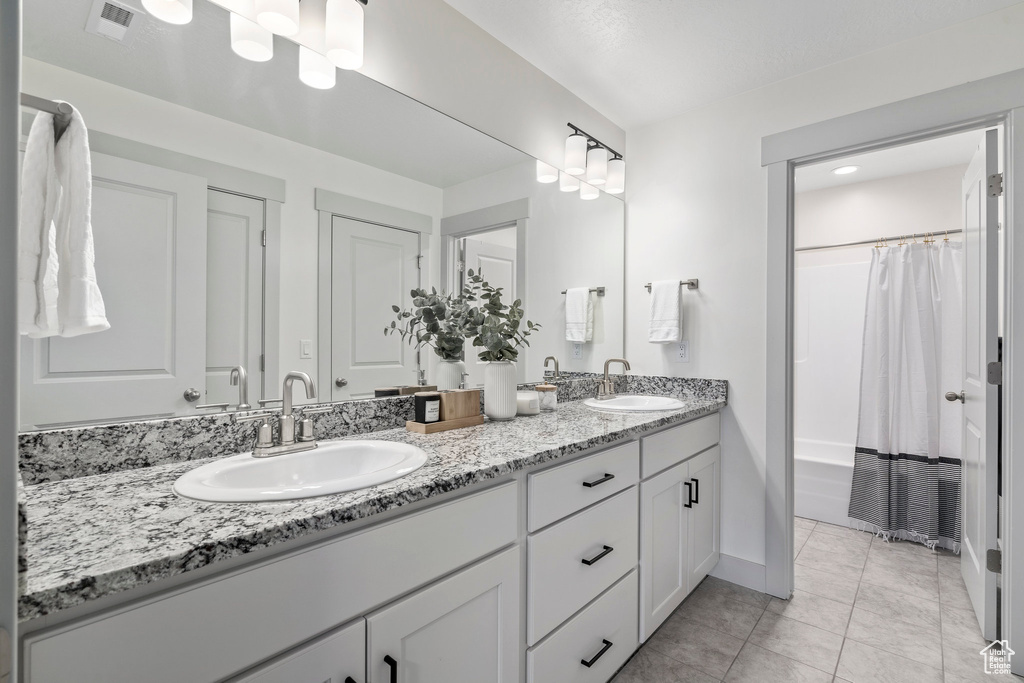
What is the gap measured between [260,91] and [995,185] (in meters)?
2.49

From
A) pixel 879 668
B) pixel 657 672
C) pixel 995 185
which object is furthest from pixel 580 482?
pixel 995 185

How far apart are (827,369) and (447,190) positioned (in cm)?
320

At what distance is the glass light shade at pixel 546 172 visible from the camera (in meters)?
2.16

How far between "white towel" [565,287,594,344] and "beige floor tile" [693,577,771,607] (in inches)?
50.9

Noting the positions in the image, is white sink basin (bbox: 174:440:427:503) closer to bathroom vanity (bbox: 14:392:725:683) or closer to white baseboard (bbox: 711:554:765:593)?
bathroom vanity (bbox: 14:392:725:683)

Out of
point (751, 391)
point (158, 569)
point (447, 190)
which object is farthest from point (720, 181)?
point (158, 569)

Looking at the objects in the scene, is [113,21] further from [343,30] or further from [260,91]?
[343,30]

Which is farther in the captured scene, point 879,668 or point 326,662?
point 879,668

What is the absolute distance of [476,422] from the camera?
1.63 metres

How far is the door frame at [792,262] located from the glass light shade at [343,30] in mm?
1839

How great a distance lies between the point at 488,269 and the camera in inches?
74.5

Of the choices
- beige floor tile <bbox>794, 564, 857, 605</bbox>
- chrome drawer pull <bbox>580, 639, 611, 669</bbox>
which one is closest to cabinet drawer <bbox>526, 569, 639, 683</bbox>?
chrome drawer pull <bbox>580, 639, 611, 669</bbox>

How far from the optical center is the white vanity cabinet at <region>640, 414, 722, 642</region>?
1.72 metres

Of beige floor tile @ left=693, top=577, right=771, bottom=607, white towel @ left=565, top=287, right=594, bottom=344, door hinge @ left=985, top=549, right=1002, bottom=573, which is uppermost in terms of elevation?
white towel @ left=565, top=287, right=594, bottom=344
